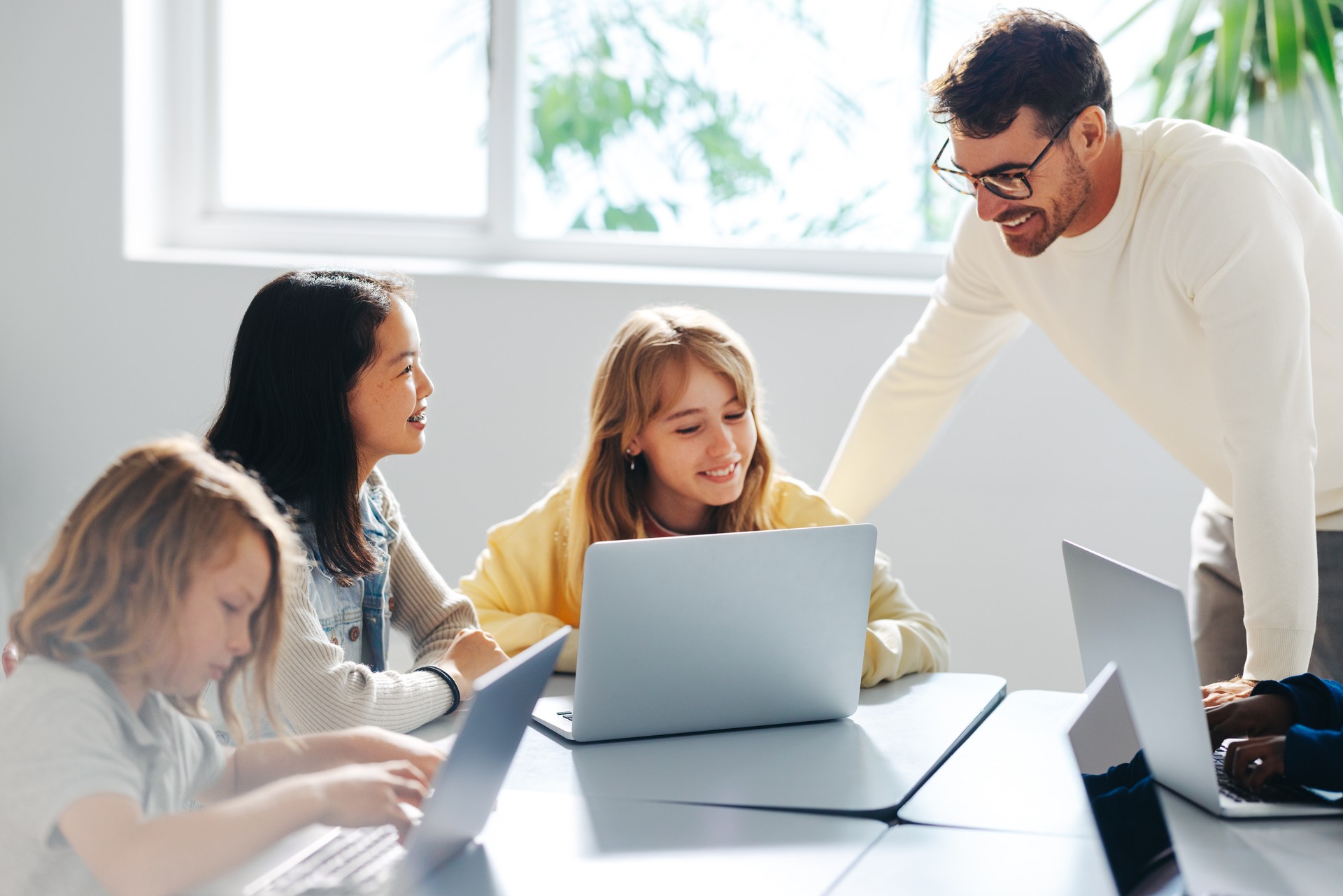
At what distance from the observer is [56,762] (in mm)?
971

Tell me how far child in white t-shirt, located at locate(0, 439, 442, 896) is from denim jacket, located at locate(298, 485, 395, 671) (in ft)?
1.39

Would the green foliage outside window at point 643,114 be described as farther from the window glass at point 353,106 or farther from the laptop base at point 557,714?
the laptop base at point 557,714

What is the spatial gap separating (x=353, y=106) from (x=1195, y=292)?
223 centimetres

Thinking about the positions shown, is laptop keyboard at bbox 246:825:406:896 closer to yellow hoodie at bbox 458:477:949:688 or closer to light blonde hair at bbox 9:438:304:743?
light blonde hair at bbox 9:438:304:743

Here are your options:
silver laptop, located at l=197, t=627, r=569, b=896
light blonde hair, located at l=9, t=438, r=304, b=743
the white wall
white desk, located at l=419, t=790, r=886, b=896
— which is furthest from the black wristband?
the white wall

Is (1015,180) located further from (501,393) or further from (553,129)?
(553,129)

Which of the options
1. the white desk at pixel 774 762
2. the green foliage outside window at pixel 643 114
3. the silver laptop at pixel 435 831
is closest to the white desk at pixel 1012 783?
the white desk at pixel 774 762

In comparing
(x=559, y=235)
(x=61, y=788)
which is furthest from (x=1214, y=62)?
(x=61, y=788)

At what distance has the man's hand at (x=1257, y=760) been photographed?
124cm

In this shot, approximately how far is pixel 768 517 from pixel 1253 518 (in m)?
0.71

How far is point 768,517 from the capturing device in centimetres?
199

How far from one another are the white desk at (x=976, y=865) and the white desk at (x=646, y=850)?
0.9 inches

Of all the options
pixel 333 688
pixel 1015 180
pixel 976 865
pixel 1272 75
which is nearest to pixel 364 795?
pixel 333 688

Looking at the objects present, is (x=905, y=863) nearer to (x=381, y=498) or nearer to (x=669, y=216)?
(x=381, y=498)
